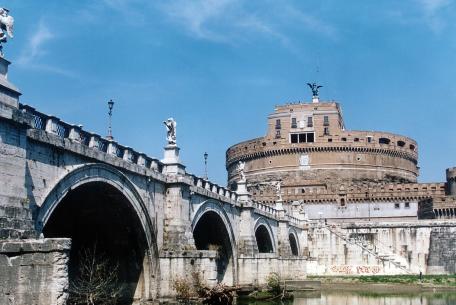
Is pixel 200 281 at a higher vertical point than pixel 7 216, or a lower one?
lower

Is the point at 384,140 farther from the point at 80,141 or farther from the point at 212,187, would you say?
the point at 80,141

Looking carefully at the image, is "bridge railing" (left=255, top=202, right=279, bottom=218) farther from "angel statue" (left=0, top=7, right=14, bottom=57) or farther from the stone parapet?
"angel statue" (left=0, top=7, right=14, bottom=57)

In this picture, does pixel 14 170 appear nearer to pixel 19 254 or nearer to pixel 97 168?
pixel 19 254

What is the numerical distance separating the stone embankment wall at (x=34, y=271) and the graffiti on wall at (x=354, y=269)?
2162 inches

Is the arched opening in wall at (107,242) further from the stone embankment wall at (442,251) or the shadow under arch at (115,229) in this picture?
the stone embankment wall at (442,251)

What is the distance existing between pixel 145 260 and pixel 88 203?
4107mm

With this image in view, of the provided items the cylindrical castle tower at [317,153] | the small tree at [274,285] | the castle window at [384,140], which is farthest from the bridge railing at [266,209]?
the castle window at [384,140]

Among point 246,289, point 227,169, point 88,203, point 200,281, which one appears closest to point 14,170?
point 88,203

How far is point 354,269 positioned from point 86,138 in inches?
1938

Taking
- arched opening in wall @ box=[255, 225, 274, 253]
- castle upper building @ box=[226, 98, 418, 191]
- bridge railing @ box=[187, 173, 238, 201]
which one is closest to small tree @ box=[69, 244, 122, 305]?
bridge railing @ box=[187, 173, 238, 201]

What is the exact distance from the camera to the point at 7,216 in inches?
604

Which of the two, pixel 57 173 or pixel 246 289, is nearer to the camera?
pixel 57 173

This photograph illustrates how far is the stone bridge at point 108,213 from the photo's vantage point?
A: 49.9 feet

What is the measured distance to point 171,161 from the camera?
3044 centimetres
